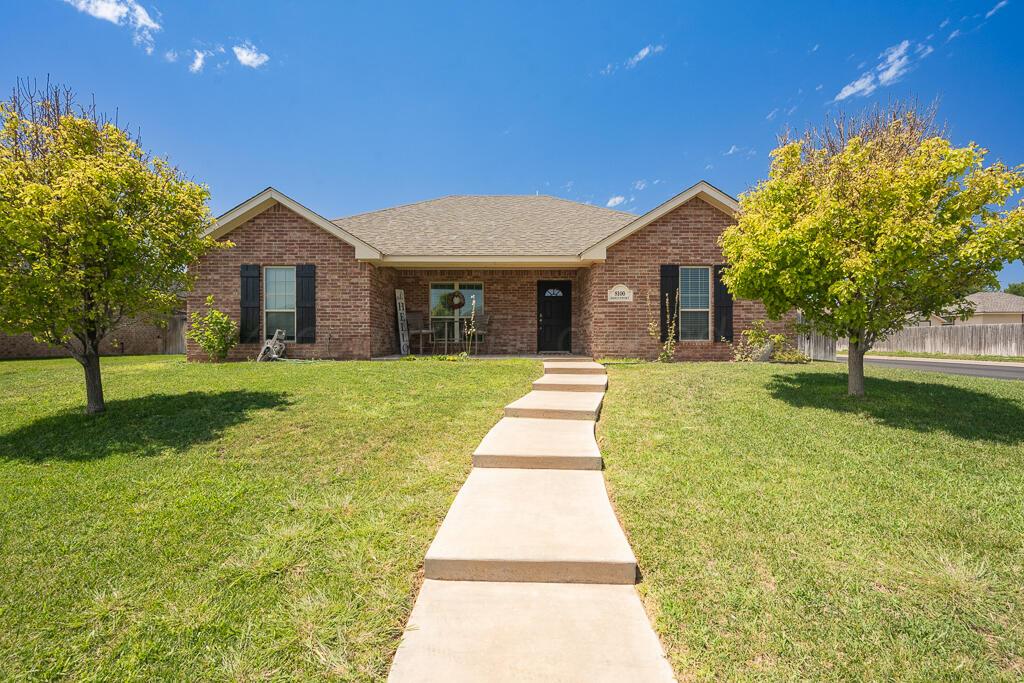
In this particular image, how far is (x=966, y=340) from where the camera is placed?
18984 millimetres

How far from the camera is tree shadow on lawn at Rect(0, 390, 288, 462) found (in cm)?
416

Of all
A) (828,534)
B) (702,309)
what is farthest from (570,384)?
(702,309)

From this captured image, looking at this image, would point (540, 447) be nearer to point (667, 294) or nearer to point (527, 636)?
point (527, 636)

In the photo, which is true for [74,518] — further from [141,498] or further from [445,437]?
[445,437]

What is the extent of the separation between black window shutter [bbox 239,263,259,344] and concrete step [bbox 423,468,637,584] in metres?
A: 8.98

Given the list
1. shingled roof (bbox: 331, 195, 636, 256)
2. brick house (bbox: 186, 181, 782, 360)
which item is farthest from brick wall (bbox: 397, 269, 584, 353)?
brick house (bbox: 186, 181, 782, 360)

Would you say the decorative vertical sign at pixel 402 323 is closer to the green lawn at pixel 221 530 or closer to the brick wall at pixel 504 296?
the brick wall at pixel 504 296

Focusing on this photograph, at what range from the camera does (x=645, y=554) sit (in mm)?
2436

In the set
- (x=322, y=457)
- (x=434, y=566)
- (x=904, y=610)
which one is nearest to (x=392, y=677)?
(x=434, y=566)

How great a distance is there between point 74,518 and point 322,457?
5.14ft

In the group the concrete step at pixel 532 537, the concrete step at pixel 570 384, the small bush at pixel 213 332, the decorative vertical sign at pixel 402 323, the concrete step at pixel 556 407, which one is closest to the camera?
the concrete step at pixel 532 537

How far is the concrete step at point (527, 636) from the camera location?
164 cm

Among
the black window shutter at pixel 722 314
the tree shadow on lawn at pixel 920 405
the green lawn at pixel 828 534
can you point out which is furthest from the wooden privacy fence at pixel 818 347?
the green lawn at pixel 828 534

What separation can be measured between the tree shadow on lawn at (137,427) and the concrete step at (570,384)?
11.4 feet
